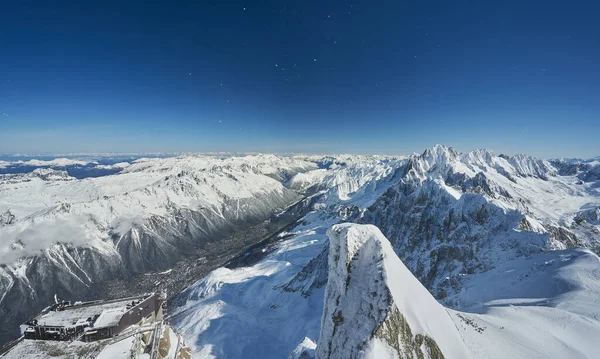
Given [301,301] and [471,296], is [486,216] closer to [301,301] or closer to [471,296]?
[471,296]

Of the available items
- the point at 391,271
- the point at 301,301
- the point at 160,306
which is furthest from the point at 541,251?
the point at 160,306

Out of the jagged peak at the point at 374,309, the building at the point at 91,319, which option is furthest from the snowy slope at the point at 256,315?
the building at the point at 91,319

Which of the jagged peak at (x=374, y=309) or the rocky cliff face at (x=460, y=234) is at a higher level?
the jagged peak at (x=374, y=309)

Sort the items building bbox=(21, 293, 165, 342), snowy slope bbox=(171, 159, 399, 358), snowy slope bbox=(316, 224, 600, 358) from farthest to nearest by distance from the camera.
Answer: snowy slope bbox=(171, 159, 399, 358) → building bbox=(21, 293, 165, 342) → snowy slope bbox=(316, 224, 600, 358)

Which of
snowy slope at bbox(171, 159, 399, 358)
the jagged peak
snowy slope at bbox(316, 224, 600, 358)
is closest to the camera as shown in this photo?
the jagged peak

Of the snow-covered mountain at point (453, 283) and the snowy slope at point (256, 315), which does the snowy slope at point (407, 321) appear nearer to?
the snow-covered mountain at point (453, 283)

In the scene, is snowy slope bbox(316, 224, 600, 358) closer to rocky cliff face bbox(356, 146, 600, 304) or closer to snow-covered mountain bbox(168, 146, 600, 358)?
snow-covered mountain bbox(168, 146, 600, 358)

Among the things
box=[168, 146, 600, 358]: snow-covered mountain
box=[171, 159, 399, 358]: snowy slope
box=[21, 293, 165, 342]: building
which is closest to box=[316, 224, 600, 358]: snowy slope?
box=[168, 146, 600, 358]: snow-covered mountain

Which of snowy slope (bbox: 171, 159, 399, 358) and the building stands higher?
the building

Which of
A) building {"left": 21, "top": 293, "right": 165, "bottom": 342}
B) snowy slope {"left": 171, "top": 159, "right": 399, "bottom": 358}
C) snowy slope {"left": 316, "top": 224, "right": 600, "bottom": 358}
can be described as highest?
snowy slope {"left": 316, "top": 224, "right": 600, "bottom": 358}
